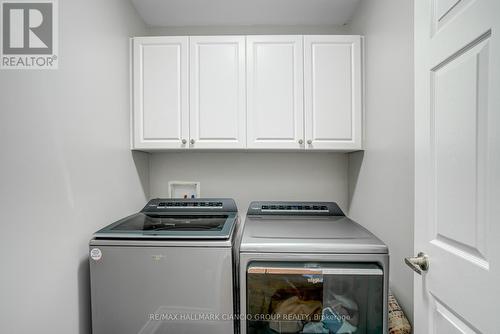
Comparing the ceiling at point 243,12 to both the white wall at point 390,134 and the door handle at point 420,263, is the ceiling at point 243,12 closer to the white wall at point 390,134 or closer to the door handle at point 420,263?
the white wall at point 390,134

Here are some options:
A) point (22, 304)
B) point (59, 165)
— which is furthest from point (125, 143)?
point (22, 304)

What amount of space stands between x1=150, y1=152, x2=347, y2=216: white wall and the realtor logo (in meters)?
1.01

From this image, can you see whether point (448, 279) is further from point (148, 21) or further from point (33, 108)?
point (148, 21)

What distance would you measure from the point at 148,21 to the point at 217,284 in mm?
1926

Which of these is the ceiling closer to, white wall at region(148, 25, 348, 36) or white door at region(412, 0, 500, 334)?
white wall at region(148, 25, 348, 36)

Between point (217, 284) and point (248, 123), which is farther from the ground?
point (248, 123)

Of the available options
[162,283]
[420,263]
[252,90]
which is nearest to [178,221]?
[162,283]

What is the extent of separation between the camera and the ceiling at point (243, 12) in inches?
62.3

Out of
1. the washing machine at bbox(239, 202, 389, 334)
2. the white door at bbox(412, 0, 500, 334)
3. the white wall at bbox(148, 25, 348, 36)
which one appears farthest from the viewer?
the white wall at bbox(148, 25, 348, 36)

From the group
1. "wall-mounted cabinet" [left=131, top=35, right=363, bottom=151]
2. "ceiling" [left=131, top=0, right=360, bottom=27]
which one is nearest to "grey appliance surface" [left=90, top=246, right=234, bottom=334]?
"wall-mounted cabinet" [left=131, top=35, right=363, bottom=151]

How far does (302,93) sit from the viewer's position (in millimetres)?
1556

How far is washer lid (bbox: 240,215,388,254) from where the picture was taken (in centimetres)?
110

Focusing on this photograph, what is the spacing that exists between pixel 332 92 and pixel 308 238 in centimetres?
97

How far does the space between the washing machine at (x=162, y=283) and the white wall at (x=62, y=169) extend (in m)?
0.13
